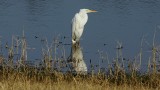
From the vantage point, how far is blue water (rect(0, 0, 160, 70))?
1447 centimetres

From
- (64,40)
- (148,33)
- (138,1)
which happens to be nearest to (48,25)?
(64,40)

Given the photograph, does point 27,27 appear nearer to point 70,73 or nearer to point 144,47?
point 144,47

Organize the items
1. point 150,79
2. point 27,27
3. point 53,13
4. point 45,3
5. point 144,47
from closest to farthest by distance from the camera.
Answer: point 150,79, point 144,47, point 27,27, point 53,13, point 45,3

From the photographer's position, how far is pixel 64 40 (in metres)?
15.6

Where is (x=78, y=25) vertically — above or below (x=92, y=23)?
below

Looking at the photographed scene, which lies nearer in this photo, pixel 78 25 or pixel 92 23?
pixel 78 25

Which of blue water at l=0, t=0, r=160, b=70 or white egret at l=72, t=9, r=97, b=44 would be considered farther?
white egret at l=72, t=9, r=97, b=44

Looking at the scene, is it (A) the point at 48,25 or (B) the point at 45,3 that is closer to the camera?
(A) the point at 48,25

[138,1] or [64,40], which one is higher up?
[138,1]

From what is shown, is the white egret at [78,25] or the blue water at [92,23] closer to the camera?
the blue water at [92,23]

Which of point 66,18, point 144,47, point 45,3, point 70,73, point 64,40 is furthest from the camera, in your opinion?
point 45,3

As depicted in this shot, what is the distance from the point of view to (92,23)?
18562mm

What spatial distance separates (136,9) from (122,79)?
42.8 ft

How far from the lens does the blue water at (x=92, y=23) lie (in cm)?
1447
